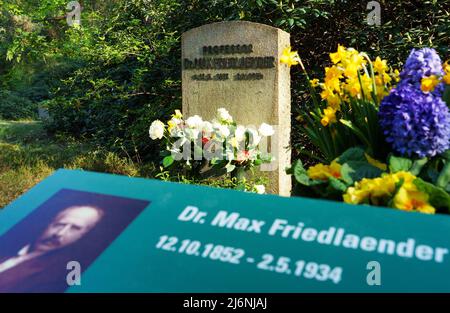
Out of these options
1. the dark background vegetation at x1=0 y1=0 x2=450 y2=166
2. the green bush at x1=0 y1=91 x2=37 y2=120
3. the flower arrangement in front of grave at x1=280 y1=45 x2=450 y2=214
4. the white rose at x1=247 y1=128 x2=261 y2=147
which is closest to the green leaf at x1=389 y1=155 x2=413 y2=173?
the flower arrangement in front of grave at x1=280 y1=45 x2=450 y2=214

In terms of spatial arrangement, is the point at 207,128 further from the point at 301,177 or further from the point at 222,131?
the point at 301,177

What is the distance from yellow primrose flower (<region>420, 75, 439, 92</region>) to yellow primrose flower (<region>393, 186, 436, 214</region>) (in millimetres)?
419

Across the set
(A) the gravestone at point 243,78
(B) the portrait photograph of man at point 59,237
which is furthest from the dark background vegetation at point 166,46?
(B) the portrait photograph of man at point 59,237

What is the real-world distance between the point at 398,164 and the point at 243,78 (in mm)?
2772

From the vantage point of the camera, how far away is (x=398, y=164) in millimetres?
1821

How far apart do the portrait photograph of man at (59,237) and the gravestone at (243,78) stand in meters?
3.08

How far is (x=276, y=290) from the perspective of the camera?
105cm

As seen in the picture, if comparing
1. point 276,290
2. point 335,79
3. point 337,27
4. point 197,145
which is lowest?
point 197,145

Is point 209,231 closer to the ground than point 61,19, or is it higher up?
closer to the ground

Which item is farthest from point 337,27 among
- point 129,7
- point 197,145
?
point 129,7

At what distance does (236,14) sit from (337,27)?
1.13m

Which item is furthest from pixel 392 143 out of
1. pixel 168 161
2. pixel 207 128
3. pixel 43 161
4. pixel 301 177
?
pixel 43 161

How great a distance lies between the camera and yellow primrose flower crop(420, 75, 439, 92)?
72.8 inches

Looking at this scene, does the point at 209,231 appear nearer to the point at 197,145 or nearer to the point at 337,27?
the point at 197,145
